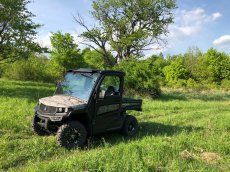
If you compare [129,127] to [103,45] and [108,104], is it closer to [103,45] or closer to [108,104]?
[108,104]

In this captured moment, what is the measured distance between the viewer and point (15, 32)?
2308 cm

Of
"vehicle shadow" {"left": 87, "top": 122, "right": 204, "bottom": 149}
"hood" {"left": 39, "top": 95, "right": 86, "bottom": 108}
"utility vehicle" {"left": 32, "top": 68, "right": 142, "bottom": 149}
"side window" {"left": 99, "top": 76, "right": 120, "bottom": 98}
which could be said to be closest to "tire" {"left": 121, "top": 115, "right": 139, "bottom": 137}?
"utility vehicle" {"left": 32, "top": 68, "right": 142, "bottom": 149}

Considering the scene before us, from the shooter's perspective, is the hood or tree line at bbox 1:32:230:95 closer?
the hood

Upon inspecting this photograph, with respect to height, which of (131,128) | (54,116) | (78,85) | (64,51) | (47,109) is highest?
(64,51)

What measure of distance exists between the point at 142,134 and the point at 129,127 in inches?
19.4

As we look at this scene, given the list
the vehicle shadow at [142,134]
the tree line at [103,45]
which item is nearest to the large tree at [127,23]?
the tree line at [103,45]

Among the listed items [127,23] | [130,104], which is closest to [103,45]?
[127,23]

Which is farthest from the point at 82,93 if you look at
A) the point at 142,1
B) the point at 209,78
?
the point at 209,78

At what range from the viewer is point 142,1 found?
3434 cm

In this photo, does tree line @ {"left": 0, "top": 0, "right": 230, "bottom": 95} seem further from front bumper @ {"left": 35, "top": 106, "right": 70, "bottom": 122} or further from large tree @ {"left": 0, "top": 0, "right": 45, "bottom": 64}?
front bumper @ {"left": 35, "top": 106, "right": 70, "bottom": 122}

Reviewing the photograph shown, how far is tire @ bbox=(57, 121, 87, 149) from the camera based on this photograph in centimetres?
810

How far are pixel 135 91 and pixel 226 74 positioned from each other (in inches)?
1629

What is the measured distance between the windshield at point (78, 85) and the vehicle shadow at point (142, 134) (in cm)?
136

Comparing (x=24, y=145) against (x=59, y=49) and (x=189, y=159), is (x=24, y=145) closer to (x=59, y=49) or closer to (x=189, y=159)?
(x=189, y=159)
